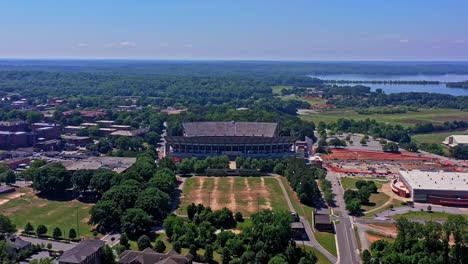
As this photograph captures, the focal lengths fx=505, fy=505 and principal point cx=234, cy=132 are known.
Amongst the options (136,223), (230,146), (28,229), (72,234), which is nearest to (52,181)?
(28,229)

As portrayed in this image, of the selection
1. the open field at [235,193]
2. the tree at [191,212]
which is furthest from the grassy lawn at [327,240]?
the tree at [191,212]

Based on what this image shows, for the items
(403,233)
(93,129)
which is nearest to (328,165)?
(403,233)

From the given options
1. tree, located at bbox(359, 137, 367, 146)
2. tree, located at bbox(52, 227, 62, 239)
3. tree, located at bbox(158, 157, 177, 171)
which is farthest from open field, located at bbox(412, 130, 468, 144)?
tree, located at bbox(52, 227, 62, 239)

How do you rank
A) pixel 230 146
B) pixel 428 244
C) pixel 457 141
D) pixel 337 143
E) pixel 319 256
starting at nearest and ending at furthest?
1. pixel 428 244
2. pixel 319 256
3. pixel 230 146
4. pixel 457 141
5. pixel 337 143

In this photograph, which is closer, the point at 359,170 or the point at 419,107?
the point at 359,170

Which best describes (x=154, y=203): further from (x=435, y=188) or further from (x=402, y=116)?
(x=402, y=116)

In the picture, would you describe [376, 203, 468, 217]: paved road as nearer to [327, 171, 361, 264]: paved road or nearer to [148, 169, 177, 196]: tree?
[327, 171, 361, 264]: paved road

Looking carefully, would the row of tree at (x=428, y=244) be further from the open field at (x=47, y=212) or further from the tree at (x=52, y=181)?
the tree at (x=52, y=181)

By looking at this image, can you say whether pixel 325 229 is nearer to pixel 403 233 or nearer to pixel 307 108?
pixel 403 233
